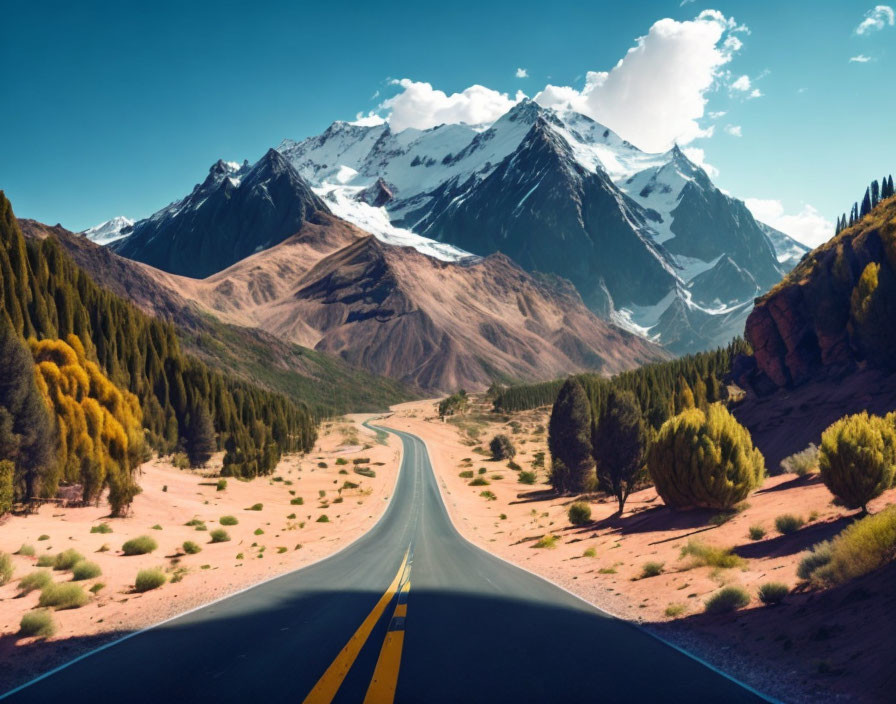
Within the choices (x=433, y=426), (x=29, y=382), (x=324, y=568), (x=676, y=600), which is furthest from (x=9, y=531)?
(x=433, y=426)

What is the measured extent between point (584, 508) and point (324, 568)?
54.7 ft

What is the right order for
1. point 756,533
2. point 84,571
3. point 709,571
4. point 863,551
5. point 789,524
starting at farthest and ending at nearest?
point 756,533 < point 84,571 < point 789,524 < point 709,571 < point 863,551

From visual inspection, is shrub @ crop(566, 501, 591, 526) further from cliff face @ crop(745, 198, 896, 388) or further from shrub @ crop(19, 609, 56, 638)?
cliff face @ crop(745, 198, 896, 388)

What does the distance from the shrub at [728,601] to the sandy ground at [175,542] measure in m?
11.8

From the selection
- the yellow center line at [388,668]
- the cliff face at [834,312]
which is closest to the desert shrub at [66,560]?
the yellow center line at [388,668]

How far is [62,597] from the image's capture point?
1378 cm

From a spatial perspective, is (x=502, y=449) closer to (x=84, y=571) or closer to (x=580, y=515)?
(x=580, y=515)

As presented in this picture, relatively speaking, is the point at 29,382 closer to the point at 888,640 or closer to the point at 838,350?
the point at 888,640

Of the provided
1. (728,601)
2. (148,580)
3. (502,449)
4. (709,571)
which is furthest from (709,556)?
(502,449)

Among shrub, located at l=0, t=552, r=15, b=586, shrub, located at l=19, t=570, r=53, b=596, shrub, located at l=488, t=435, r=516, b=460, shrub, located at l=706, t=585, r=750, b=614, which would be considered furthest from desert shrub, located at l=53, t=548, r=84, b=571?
shrub, located at l=488, t=435, r=516, b=460

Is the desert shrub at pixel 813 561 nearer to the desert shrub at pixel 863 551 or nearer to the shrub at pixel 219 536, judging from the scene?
the desert shrub at pixel 863 551

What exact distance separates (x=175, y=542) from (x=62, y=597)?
13.6 m

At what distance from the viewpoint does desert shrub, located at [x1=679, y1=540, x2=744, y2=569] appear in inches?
601

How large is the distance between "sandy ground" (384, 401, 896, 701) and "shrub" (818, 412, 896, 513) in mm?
685
